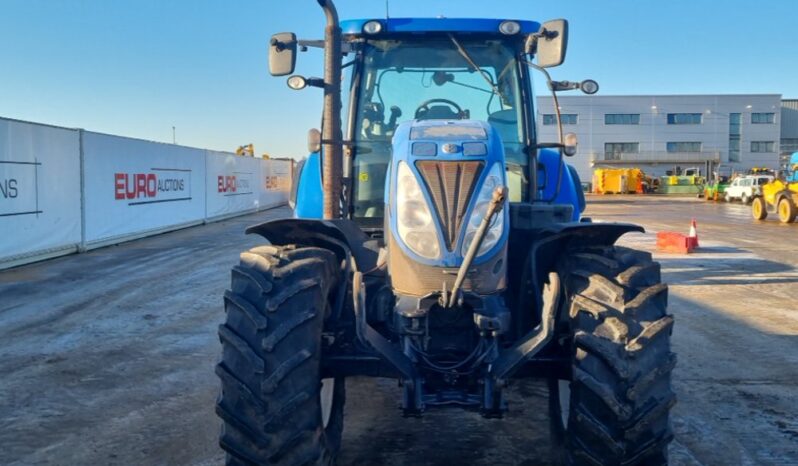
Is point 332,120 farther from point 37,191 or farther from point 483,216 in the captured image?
point 37,191

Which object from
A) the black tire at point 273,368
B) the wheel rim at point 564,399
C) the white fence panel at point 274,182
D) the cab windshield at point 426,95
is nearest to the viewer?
the black tire at point 273,368

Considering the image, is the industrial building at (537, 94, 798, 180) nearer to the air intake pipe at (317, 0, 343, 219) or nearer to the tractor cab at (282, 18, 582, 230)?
the tractor cab at (282, 18, 582, 230)

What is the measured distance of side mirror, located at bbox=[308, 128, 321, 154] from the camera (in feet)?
17.9

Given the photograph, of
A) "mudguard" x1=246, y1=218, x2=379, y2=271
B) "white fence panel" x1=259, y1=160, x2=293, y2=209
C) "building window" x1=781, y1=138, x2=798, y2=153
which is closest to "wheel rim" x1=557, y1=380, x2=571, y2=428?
"mudguard" x1=246, y1=218, x2=379, y2=271

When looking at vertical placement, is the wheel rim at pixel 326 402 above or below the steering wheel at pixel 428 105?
below

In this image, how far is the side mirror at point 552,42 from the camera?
16.0 feet

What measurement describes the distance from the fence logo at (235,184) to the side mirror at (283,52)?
2136 centimetres

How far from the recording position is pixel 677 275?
12.5 metres

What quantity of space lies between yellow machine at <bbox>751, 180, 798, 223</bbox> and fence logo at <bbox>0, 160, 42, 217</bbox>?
24.0 meters

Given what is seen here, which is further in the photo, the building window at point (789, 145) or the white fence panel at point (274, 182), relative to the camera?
the building window at point (789, 145)

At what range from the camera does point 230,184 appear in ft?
90.6

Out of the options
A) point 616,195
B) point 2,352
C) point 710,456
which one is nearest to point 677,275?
point 710,456

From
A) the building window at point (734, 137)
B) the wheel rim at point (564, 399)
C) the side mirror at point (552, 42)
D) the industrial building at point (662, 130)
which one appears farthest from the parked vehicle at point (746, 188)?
the wheel rim at point (564, 399)

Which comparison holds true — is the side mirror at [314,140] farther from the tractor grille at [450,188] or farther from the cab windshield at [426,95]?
the tractor grille at [450,188]
